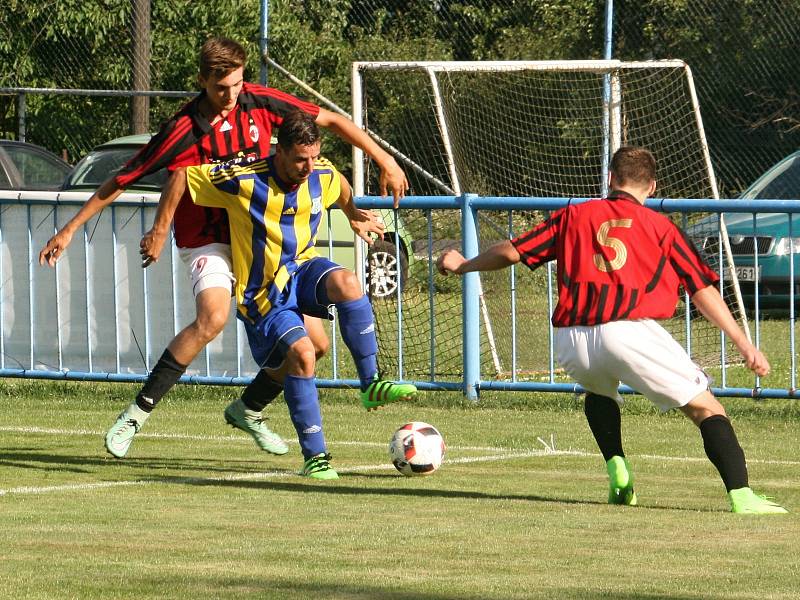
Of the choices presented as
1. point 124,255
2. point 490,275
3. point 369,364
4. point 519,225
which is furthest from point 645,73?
point 369,364

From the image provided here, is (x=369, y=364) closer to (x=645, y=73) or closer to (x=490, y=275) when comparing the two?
(x=490, y=275)

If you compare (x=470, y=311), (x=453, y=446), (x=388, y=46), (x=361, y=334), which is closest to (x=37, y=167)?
(x=388, y=46)

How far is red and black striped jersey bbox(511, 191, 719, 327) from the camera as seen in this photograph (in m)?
6.78

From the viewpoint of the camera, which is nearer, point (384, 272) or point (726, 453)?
point (726, 453)

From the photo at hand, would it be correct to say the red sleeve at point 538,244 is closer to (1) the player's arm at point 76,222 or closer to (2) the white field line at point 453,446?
(2) the white field line at point 453,446

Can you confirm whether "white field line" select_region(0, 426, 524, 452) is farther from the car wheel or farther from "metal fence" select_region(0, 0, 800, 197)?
"metal fence" select_region(0, 0, 800, 197)

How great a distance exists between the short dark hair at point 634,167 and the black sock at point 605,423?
92cm

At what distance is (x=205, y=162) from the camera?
8.23 metres

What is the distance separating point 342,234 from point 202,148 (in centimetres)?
587

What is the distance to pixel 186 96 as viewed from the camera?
61.5 ft

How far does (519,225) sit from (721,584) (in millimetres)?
6137

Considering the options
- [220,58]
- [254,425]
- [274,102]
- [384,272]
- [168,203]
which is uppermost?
[220,58]

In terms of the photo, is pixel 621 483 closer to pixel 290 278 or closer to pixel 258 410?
pixel 290 278

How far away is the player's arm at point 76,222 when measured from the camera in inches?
319
